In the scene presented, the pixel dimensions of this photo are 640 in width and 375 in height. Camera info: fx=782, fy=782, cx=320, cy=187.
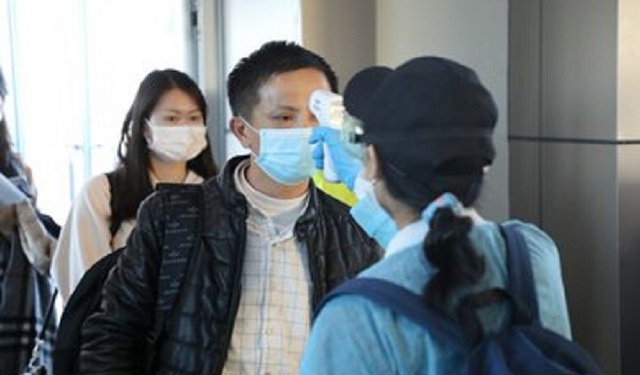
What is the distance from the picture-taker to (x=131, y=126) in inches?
101

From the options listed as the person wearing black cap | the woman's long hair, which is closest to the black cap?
the person wearing black cap

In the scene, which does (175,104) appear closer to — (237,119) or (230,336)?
(237,119)

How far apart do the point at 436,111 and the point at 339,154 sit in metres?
0.40

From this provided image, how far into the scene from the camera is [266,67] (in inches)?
66.2

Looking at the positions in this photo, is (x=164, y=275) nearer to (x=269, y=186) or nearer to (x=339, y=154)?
(x=269, y=186)

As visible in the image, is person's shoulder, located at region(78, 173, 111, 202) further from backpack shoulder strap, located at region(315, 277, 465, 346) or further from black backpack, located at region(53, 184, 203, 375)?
backpack shoulder strap, located at region(315, 277, 465, 346)

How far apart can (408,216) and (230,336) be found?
0.61 metres

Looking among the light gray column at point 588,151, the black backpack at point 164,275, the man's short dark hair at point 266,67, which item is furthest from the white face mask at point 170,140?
the light gray column at point 588,151

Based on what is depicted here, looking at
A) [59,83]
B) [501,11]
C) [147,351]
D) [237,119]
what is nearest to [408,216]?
[147,351]

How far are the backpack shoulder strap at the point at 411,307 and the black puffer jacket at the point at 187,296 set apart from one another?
2.08ft

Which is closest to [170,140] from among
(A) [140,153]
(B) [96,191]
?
(A) [140,153]

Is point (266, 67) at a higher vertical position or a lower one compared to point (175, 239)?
higher

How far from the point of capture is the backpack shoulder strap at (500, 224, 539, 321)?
916 mm

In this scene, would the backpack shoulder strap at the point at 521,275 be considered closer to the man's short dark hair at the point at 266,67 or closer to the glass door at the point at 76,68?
the man's short dark hair at the point at 266,67
